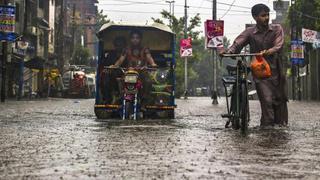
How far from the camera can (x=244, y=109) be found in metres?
9.15

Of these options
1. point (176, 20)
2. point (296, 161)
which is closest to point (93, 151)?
point (296, 161)

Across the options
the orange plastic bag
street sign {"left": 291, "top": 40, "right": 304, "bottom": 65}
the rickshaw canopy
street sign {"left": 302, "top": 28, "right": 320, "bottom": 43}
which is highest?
street sign {"left": 302, "top": 28, "right": 320, "bottom": 43}

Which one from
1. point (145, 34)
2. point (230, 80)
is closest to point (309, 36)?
point (145, 34)

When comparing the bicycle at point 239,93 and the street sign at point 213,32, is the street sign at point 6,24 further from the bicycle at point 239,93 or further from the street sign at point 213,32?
the bicycle at point 239,93

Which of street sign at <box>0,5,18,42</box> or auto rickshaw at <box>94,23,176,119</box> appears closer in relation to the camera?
auto rickshaw at <box>94,23,176,119</box>

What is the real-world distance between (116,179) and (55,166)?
887 mm

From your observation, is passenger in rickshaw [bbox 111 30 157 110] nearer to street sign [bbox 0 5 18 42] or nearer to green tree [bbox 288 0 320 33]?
street sign [bbox 0 5 18 42]

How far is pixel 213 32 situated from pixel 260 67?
19.2 m

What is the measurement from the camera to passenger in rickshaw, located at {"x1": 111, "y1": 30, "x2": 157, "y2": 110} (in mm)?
14133

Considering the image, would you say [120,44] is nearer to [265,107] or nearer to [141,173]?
[265,107]

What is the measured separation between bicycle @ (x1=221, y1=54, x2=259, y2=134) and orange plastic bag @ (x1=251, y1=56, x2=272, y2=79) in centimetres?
11

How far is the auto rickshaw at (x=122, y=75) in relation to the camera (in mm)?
14203

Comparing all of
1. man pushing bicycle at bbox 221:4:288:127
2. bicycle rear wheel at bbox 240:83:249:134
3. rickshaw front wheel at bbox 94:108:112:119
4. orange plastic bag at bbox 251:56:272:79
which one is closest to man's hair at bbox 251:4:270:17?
man pushing bicycle at bbox 221:4:288:127

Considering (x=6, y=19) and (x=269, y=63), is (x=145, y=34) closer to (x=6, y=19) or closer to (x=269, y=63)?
(x=269, y=63)
